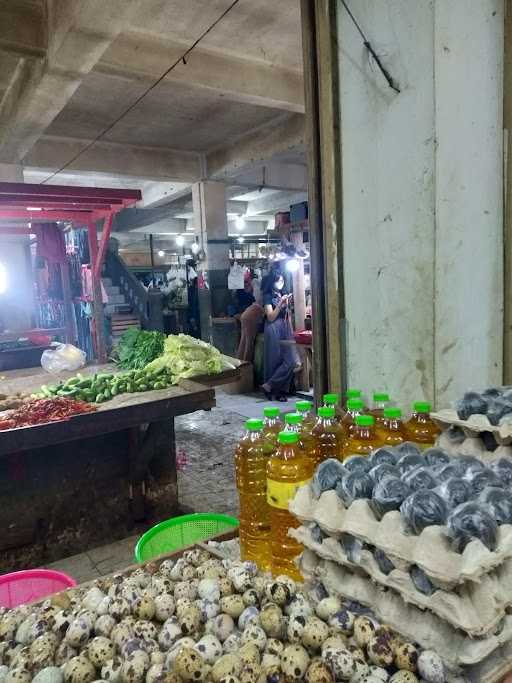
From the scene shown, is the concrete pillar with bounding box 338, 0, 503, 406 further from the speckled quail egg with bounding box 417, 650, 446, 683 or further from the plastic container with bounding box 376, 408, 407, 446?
the speckled quail egg with bounding box 417, 650, 446, 683

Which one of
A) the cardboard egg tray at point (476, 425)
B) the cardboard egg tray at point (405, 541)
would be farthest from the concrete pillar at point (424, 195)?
the cardboard egg tray at point (405, 541)

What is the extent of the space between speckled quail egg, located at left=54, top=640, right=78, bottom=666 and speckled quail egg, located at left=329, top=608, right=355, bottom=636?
678mm

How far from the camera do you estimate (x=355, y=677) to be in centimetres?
110

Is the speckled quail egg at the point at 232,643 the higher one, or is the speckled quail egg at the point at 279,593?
the speckled quail egg at the point at 279,593

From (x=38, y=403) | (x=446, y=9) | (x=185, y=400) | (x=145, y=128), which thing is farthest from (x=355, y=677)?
(x=145, y=128)

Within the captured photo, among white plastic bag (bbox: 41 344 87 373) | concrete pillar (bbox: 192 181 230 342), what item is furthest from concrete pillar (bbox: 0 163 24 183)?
white plastic bag (bbox: 41 344 87 373)

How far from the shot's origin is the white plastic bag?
17.0ft

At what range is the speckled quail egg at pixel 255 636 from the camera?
4.01 ft

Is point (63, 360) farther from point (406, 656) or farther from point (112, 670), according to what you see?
point (406, 656)

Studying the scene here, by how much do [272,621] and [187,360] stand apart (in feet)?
10.9

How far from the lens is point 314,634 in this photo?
121 centimetres

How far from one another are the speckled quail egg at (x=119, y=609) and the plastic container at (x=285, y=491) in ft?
1.76

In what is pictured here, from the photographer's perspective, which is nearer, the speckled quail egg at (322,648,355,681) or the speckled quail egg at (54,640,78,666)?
the speckled quail egg at (322,648,355,681)

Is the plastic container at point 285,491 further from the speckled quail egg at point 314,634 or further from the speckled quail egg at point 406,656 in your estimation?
the speckled quail egg at point 406,656
